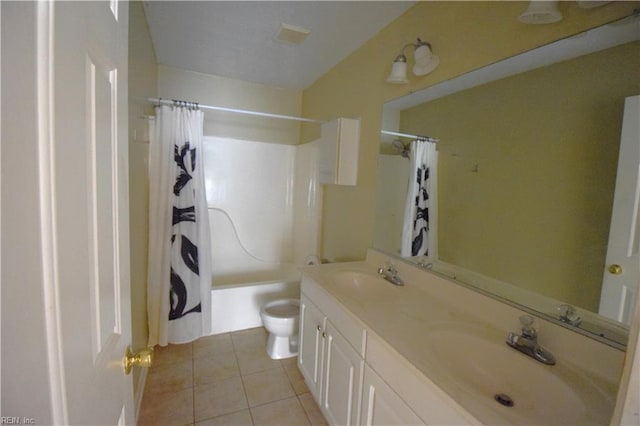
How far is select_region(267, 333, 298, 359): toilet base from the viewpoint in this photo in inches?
82.3

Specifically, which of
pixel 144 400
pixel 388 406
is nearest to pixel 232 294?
pixel 144 400

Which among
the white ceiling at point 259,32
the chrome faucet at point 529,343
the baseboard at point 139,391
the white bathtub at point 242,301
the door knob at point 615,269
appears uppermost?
the white ceiling at point 259,32

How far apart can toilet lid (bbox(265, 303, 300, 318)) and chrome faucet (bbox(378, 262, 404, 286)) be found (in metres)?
0.86

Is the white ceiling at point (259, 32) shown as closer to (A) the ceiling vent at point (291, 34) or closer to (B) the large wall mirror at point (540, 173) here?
(A) the ceiling vent at point (291, 34)

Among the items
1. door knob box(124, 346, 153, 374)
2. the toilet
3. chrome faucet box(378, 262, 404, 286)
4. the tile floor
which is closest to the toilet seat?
the toilet

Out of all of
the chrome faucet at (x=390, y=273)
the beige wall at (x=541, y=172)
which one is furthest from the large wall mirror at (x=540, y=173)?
the chrome faucet at (x=390, y=273)

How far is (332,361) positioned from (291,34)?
7.08ft

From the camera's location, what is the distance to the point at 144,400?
1.64 metres

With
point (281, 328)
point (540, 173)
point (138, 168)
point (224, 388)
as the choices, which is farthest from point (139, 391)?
point (540, 173)

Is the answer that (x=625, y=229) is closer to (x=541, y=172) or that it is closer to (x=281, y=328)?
(x=541, y=172)

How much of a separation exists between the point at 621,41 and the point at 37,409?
5.25ft

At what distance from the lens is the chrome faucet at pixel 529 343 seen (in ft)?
2.92

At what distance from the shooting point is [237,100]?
9.57 ft

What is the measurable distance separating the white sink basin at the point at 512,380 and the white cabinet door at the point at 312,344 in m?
0.68
